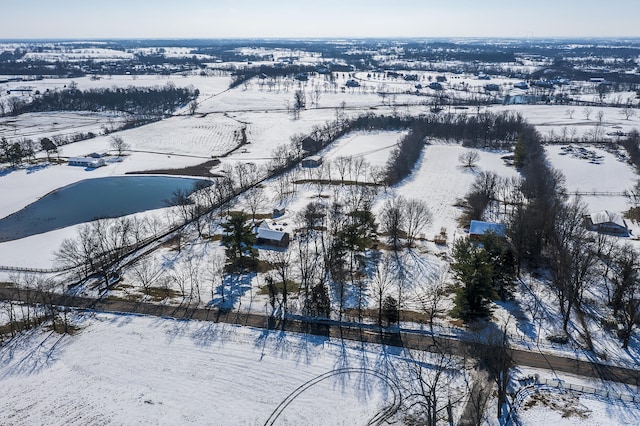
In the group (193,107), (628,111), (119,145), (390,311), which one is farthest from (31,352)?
(628,111)

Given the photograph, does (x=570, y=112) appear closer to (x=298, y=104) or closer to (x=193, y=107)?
(x=298, y=104)

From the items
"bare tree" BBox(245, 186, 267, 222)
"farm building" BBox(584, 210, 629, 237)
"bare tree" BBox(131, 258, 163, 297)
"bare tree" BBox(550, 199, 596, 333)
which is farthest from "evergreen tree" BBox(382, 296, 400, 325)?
"farm building" BBox(584, 210, 629, 237)

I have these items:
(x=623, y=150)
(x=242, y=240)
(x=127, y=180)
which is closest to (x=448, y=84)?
(x=623, y=150)

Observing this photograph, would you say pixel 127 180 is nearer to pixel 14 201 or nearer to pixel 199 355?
pixel 14 201

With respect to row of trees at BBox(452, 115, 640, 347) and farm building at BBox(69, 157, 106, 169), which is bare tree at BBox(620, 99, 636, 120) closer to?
row of trees at BBox(452, 115, 640, 347)

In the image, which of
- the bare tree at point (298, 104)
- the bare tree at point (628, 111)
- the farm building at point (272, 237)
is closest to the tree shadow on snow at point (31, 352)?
the farm building at point (272, 237)

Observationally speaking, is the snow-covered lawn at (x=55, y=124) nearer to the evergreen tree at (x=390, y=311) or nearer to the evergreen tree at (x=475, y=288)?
the evergreen tree at (x=390, y=311)
